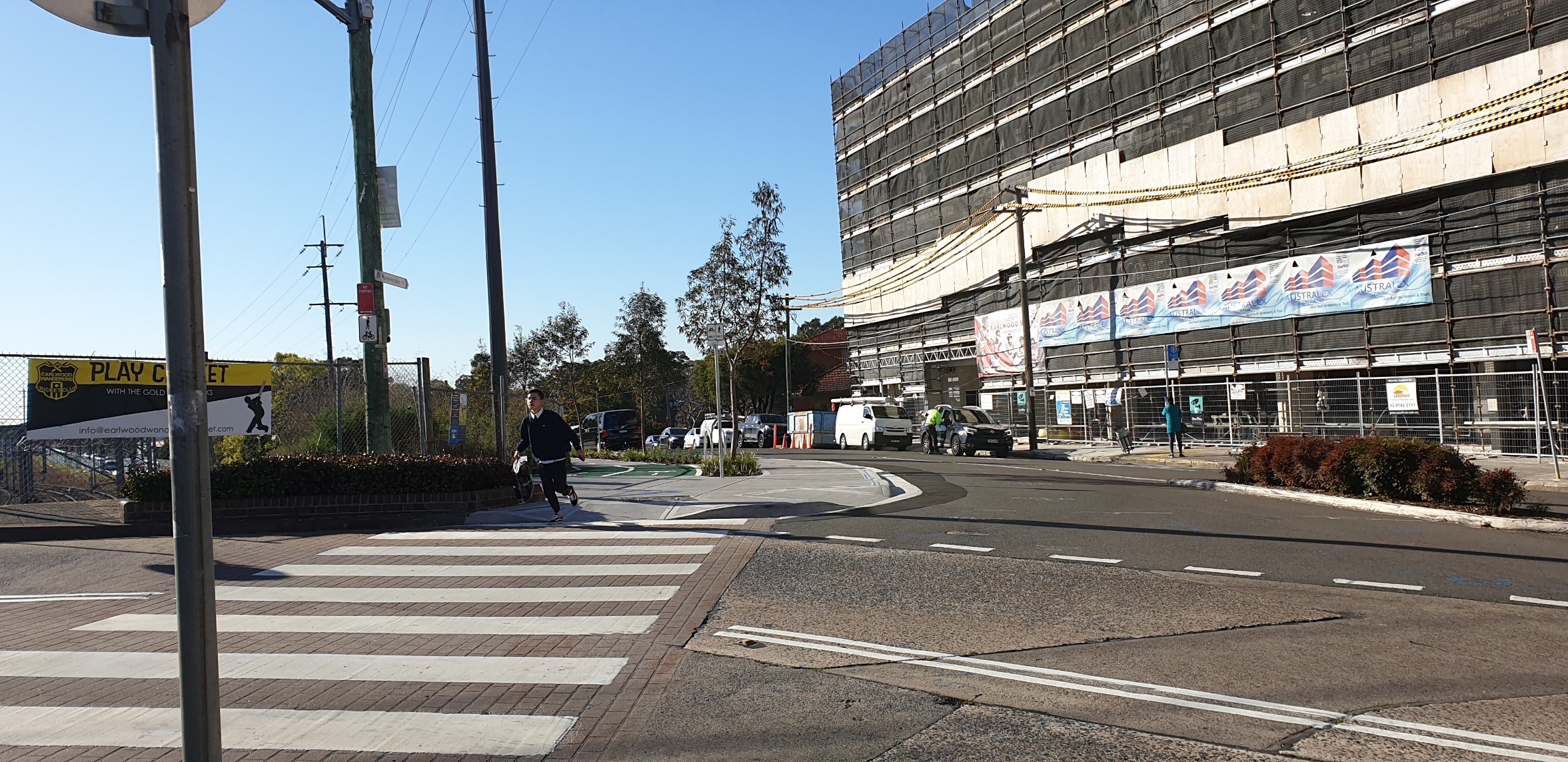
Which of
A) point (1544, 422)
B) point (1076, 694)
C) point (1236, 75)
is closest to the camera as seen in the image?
point (1076, 694)

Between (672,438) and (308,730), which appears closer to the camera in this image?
(308,730)

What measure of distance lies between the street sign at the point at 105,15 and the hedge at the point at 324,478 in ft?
36.2

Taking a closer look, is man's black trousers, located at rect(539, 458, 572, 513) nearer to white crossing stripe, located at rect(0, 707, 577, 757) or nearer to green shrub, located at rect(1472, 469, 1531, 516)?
white crossing stripe, located at rect(0, 707, 577, 757)

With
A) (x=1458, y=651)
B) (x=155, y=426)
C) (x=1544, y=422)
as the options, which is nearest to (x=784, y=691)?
(x=1458, y=651)

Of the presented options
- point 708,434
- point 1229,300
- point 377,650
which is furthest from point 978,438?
point 377,650

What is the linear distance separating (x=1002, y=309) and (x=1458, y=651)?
36010 mm

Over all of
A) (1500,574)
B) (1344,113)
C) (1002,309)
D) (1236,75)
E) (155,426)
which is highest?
(1236,75)

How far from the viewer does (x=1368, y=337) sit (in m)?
27.6

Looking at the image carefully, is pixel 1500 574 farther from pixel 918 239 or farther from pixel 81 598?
pixel 918 239

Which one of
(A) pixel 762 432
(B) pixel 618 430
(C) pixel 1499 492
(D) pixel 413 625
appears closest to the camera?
(D) pixel 413 625

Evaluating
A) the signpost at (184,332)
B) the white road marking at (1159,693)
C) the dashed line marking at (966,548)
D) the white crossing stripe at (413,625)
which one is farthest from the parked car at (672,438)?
the signpost at (184,332)

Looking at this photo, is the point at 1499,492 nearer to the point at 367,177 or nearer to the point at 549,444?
the point at 549,444

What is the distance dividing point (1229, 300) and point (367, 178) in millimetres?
24733

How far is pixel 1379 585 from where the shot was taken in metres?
8.46
